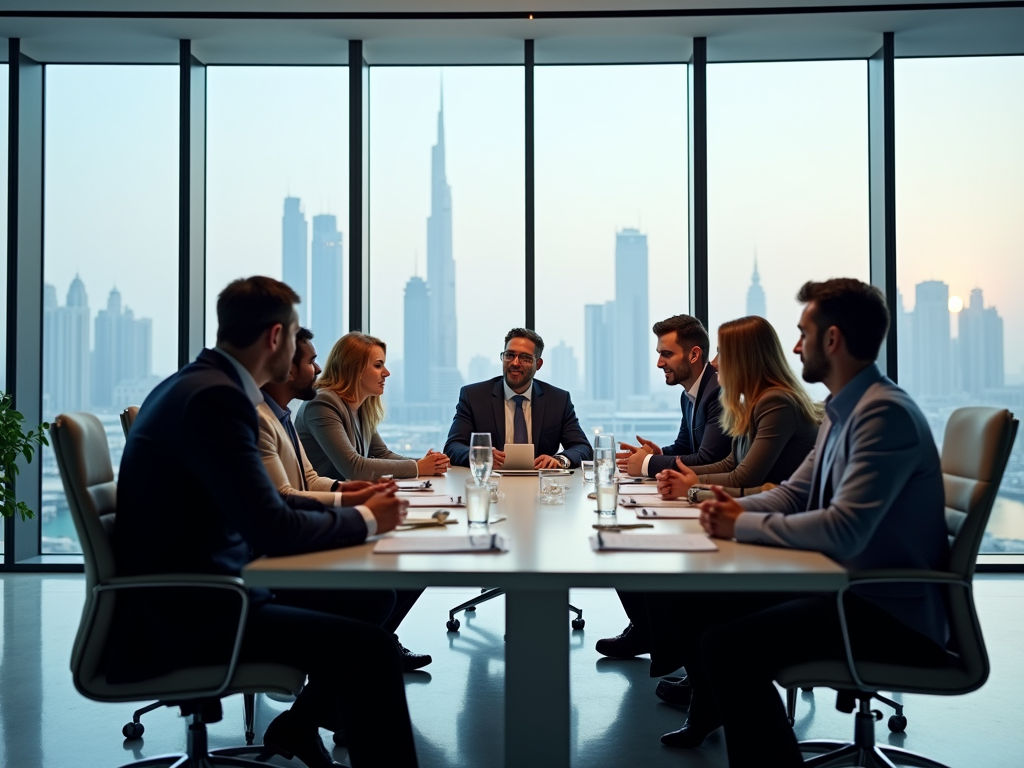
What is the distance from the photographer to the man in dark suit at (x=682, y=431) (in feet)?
13.0

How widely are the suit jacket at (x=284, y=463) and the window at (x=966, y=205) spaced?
13.4 feet

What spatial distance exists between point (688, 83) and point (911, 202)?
1.64 metres

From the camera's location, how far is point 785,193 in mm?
5926

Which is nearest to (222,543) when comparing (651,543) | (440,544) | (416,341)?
(440,544)

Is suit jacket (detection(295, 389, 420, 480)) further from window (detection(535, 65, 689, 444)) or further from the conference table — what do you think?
window (detection(535, 65, 689, 444))

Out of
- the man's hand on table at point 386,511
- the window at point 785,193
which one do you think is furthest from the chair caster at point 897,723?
the window at point 785,193

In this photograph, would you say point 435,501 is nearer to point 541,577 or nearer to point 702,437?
point 541,577

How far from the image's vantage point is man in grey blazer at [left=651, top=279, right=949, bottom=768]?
6.88 feet

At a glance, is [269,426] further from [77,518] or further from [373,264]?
[373,264]

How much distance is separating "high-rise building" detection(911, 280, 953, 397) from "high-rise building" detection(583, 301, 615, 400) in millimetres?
1987

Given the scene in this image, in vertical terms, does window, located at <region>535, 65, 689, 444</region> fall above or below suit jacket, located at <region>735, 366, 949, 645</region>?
above

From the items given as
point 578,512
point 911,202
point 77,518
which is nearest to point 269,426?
point 77,518

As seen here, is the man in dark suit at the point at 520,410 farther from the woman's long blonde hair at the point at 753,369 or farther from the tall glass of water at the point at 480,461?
the tall glass of water at the point at 480,461

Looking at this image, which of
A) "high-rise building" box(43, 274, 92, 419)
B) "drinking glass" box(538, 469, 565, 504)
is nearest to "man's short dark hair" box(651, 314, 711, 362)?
"drinking glass" box(538, 469, 565, 504)
